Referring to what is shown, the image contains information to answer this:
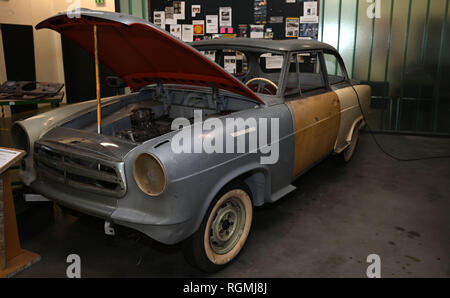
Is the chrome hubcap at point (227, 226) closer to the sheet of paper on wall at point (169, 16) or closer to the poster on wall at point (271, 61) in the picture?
the poster on wall at point (271, 61)

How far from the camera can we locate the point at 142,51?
2865 millimetres

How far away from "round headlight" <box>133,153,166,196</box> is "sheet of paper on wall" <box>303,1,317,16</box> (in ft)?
16.9

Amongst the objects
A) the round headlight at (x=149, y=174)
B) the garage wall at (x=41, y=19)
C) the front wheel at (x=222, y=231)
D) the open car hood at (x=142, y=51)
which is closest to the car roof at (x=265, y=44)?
the open car hood at (x=142, y=51)

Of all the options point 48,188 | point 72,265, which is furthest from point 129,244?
point 48,188

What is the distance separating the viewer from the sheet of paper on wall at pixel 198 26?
22.3ft

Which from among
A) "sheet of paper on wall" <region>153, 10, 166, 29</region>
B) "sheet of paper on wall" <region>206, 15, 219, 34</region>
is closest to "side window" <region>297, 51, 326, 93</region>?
"sheet of paper on wall" <region>206, 15, 219, 34</region>

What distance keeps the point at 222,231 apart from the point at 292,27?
483cm

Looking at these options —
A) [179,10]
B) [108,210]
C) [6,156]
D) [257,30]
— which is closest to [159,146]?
[108,210]

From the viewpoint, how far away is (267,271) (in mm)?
2521

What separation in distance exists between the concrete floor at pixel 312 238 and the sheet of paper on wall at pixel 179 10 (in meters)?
4.15

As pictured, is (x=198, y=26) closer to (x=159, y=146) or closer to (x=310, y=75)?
(x=310, y=75)
